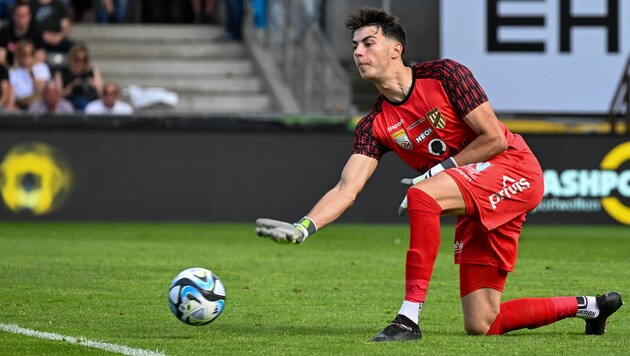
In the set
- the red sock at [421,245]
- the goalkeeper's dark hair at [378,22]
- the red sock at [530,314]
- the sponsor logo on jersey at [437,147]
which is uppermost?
the goalkeeper's dark hair at [378,22]

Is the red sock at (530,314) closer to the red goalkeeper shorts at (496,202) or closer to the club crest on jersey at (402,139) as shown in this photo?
the red goalkeeper shorts at (496,202)

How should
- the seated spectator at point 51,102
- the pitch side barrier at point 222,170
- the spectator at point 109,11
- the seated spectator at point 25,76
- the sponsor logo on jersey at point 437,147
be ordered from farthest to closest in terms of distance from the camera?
the spectator at point 109,11
the seated spectator at point 25,76
the seated spectator at point 51,102
the pitch side barrier at point 222,170
the sponsor logo on jersey at point 437,147

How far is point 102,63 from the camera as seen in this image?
23328mm

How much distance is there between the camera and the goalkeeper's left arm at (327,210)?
7250 millimetres

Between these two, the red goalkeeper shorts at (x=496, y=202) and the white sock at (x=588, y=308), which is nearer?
the red goalkeeper shorts at (x=496, y=202)

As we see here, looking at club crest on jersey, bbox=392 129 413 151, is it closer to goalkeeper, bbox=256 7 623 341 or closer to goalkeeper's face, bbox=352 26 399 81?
goalkeeper, bbox=256 7 623 341

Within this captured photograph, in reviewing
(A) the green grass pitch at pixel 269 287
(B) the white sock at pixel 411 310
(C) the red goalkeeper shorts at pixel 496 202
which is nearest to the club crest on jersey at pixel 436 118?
(C) the red goalkeeper shorts at pixel 496 202

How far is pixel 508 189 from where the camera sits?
7.89 metres

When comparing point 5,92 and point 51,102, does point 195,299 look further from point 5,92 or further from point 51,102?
point 5,92

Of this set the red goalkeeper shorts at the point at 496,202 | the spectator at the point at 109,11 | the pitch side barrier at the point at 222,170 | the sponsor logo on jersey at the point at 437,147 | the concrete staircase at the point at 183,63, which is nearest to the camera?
the red goalkeeper shorts at the point at 496,202

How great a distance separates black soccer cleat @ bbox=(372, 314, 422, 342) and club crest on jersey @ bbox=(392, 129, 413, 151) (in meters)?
1.13

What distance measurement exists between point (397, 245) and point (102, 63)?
9175mm

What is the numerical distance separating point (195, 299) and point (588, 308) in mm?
2416

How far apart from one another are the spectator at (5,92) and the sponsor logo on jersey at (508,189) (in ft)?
44.8
